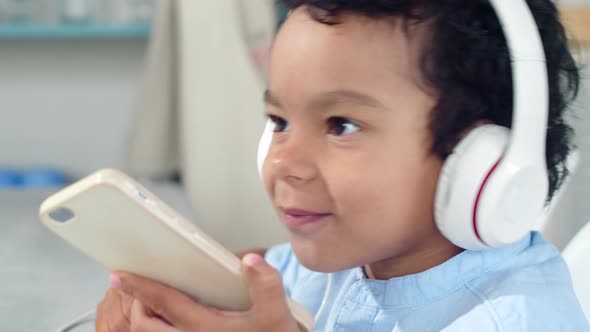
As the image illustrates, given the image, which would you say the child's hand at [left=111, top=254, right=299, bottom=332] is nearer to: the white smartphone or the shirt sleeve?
the white smartphone

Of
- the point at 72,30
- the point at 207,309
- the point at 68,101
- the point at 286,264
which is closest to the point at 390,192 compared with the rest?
the point at 207,309

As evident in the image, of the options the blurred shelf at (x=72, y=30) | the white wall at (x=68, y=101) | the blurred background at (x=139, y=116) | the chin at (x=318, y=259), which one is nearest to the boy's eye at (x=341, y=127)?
the chin at (x=318, y=259)

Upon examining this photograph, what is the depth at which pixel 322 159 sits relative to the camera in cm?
61

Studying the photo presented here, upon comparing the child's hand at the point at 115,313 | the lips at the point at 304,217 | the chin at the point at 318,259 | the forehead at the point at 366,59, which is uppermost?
the forehead at the point at 366,59

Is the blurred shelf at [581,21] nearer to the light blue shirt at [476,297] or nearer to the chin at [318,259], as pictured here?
the light blue shirt at [476,297]

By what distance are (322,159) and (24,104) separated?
1532 millimetres

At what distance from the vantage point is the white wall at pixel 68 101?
1.92 metres

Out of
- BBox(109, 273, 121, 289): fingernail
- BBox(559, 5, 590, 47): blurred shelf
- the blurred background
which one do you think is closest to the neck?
BBox(109, 273, 121, 289): fingernail

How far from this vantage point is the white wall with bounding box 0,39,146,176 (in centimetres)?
192

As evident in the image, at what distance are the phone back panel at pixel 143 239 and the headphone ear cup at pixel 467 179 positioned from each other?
18 centimetres

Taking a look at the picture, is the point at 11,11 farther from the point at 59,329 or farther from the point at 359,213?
the point at 359,213

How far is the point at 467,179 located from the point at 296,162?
0.45 ft

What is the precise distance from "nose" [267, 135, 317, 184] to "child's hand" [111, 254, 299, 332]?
0.23 ft

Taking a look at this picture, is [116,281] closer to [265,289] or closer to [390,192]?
[265,289]
